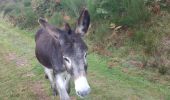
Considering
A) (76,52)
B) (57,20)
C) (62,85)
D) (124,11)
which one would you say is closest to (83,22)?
(76,52)

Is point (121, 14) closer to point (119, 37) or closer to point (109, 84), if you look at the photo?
point (119, 37)

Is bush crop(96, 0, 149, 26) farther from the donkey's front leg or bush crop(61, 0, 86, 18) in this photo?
the donkey's front leg

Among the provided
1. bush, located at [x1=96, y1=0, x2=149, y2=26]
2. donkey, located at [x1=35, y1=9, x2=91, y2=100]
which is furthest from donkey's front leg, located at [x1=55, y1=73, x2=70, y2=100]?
bush, located at [x1=96, y1=0, x2=149, y2=26]

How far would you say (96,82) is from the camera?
25.3ft

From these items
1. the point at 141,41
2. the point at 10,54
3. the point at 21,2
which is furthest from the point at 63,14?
the point at 21,2

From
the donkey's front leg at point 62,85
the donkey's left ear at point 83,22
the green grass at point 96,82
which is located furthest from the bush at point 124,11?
the donkey's left ear at point 83,22

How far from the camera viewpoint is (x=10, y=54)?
10.9 m

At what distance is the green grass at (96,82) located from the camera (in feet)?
22.8

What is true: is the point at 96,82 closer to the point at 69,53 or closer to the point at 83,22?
the point at 83,22

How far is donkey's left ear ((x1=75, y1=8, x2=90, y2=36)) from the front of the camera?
5.08 metres

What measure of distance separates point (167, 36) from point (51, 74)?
3.91 meters

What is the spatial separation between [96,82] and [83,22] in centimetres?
283

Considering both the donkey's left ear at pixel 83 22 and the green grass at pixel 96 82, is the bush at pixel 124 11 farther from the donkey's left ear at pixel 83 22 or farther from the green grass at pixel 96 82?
the donkey's left ear at pixel 83 22

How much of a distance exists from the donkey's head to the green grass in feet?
6.92
